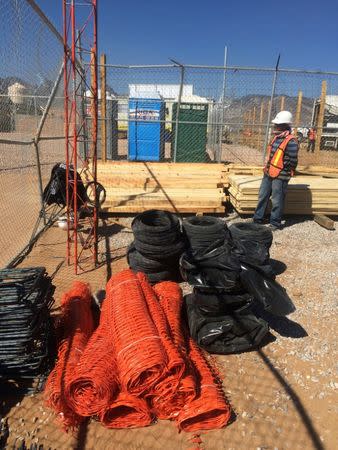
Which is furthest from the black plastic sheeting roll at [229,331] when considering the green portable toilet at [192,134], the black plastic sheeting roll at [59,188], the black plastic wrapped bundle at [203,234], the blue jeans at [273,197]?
the green portable toilet at [192,134]

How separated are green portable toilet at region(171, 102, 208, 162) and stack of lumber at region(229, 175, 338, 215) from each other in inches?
224

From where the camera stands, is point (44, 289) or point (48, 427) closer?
point (48, 427)

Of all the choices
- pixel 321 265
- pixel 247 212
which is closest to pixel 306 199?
pixel 247 212

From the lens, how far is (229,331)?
3932 millimetres

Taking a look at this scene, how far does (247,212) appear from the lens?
8.66m

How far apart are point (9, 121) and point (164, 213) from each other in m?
4.38

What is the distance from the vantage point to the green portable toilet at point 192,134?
46.0 feet

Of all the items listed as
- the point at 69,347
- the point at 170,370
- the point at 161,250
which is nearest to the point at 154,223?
the point at 161,250

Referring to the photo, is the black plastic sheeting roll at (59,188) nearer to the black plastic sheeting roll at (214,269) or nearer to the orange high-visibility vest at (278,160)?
the black plastic sheeting roll at (214,269)

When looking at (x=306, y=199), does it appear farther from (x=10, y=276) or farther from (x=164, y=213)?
(x=10, y=276)

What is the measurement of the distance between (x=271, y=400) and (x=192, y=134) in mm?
11993

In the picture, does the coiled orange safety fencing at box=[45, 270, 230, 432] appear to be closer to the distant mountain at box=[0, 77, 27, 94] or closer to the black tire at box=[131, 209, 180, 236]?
the black tire at box=[131, 209, 180, 236]

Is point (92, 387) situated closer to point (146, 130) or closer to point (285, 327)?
point (285, 327)

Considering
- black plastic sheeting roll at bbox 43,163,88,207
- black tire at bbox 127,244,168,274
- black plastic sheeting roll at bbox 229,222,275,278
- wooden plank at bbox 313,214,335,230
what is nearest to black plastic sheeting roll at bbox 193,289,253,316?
black plastic sheeting roll at bbox 229,222,275,278
